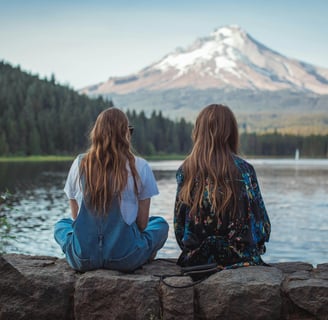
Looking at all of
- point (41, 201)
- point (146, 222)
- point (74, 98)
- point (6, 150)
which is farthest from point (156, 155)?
point (146, 222)

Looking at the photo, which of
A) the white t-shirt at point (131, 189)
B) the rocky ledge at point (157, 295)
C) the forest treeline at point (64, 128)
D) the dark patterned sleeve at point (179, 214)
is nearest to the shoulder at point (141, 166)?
the white t-shirt at point (131, 189)

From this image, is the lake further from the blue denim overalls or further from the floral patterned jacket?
the floral patterned jacket

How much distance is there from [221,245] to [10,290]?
6.29 feet

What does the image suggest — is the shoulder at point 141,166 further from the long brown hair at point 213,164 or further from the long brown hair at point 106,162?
the long brown hair at point 213,164

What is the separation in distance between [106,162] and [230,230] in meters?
1.27

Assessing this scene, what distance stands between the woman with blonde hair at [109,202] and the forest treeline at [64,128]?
101198 millimetres

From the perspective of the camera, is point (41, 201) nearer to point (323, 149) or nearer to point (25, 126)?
point (25, 126)

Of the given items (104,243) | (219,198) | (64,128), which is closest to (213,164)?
(219,198)

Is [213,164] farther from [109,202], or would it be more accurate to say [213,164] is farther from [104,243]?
[104,243]

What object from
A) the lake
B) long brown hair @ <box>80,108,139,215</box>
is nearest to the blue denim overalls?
long brown hair @ <box>80,108,139,215</box>

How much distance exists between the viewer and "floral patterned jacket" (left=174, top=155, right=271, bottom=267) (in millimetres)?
5816

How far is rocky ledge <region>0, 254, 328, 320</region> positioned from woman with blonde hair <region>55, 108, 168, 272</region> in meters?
0.18

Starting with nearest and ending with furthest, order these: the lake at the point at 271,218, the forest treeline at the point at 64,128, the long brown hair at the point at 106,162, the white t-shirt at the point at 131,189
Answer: the long brown hair at the point at 106,162, the white t-shirt at the point at 131,189, the lake at the point at 271,218, the forest treeline at the point at 64,128

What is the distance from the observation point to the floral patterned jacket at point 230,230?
5816mm
